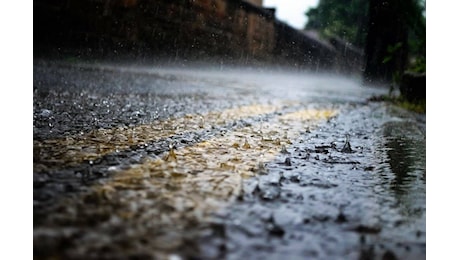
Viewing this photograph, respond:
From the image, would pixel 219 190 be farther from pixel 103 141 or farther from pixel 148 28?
pixel 148 28

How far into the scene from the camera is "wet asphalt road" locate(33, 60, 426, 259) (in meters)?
0.70

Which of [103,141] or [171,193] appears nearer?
[171,193]

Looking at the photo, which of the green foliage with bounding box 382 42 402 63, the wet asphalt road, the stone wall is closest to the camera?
the wet asphalt road

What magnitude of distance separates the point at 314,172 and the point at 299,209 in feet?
1.23

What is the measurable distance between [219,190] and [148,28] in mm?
5419

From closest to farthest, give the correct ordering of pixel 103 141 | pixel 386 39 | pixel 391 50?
pixel 103 141 < pixel 391 50 < pixel 386 39

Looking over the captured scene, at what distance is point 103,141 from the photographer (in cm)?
152

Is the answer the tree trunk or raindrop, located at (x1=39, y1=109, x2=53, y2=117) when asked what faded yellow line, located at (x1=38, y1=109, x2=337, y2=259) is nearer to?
raindrop, located at (x1=39, y1=109, x2=53, y2=117)

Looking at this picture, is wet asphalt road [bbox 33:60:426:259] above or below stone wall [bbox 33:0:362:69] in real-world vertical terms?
below

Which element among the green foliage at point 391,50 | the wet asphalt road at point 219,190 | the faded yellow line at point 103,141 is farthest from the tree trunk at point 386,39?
the faded yellow line at point 103,141

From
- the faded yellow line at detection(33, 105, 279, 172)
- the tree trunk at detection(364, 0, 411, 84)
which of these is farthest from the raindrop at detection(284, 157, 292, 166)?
the tree trunk at detection(364, 0, 411, 84)

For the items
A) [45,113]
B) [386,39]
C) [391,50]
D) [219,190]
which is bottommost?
[219,190]

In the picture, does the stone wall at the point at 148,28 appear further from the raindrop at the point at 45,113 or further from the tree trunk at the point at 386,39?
the raindrop at the point at 45,113

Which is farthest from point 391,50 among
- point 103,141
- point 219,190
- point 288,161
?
point 219,190
